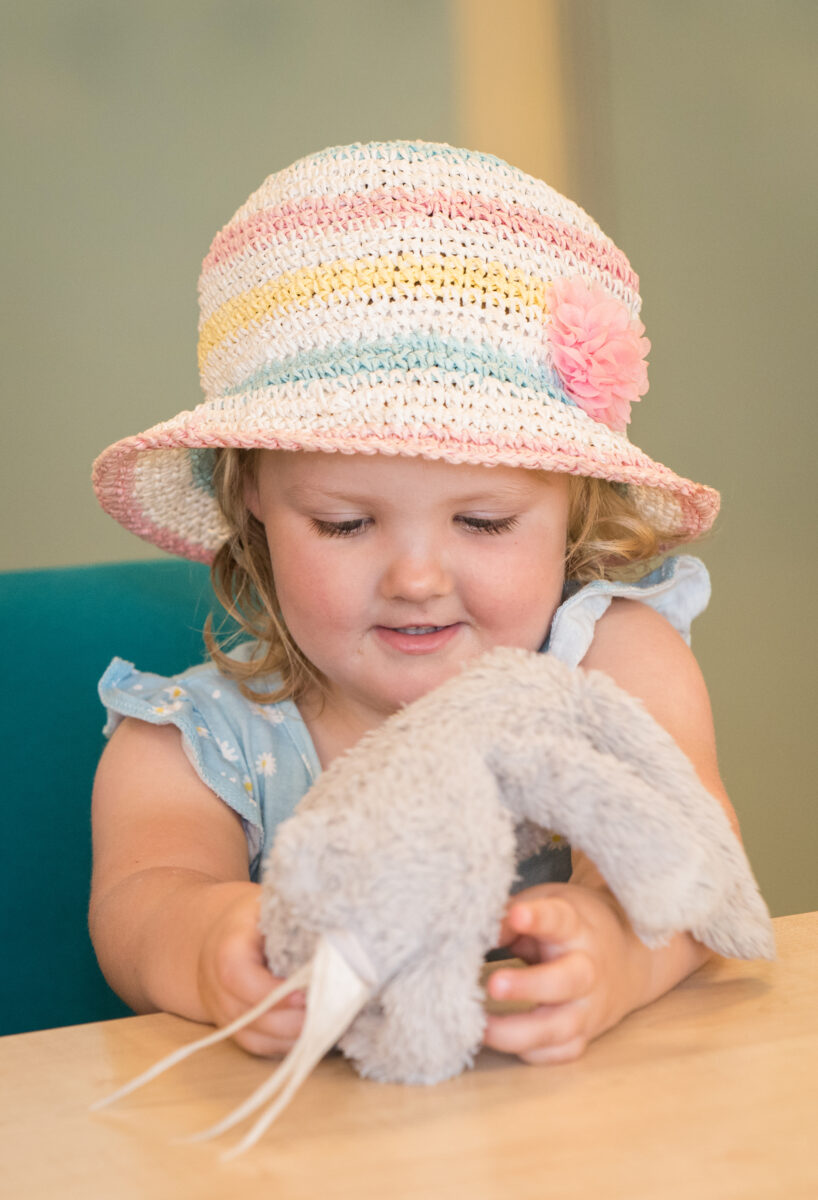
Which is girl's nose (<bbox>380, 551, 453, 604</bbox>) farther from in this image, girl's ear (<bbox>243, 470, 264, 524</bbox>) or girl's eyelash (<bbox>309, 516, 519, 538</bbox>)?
girl's ear (<bbox>243, 470, 264, 524</bbox>)

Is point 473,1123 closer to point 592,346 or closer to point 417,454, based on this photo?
point 417,454

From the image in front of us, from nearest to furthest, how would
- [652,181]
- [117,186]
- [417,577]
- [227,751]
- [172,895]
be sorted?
1. [172,895]
2. [417,577]
3. [227,751]
4. [117,186]
5. [652,181]

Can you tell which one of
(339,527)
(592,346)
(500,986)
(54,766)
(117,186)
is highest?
(117,186)

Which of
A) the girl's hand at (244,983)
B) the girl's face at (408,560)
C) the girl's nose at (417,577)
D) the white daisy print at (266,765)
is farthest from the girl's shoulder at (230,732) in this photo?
the girl's hand at (244,983)

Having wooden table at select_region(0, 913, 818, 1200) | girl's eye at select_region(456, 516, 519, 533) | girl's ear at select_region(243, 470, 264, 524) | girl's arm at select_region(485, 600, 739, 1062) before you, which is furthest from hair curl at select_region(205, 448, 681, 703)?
wooden table at select_region(0, 913, 818, 1200)

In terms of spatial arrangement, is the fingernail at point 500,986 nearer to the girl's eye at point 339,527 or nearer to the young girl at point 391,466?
the young girl at point 391,466

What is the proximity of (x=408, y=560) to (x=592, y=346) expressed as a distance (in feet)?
0.60

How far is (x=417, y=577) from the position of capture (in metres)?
0.77

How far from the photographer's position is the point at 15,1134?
43 centimetres

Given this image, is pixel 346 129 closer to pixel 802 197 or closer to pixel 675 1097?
pixel 802 197

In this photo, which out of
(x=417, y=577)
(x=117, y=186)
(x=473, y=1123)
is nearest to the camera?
(x=473, y=1123)

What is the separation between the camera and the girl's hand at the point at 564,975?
46 centimetres

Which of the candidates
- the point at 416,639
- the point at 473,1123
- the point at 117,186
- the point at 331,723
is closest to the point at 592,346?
the point at 416,639

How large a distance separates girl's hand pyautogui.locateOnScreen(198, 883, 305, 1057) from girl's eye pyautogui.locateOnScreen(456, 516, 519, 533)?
13.0 inches
